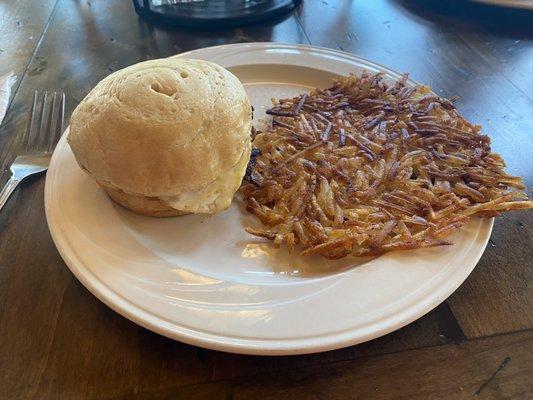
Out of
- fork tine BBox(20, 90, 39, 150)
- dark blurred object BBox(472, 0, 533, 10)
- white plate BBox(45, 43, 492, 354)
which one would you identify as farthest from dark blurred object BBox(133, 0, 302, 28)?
white plate BBox(45, 43, 492, 354)

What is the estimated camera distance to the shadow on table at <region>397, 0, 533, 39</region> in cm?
232

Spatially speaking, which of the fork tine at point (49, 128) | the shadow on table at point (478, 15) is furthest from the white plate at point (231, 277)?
the shadow on table at point (478, 15)

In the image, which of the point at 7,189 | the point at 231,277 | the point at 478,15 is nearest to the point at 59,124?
the point at 7,189

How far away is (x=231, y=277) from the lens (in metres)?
1.11

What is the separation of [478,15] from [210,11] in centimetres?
159

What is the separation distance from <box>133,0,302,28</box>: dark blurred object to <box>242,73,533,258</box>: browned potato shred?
3.16ft

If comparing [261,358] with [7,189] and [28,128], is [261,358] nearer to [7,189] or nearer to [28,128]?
[7,189]

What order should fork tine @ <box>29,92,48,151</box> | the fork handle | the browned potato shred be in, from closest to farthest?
the browned potato shred
the fork handle
fork tine @ <box>29,92,48,151</box>

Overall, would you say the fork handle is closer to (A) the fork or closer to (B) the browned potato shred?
(A) the fork

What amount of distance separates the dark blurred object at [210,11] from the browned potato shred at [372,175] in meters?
0.96

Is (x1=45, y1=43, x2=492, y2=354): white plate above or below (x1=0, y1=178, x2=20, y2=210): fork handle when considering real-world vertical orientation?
above

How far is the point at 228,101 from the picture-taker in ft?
3.94

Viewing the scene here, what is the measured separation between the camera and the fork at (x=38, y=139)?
4.52 feet

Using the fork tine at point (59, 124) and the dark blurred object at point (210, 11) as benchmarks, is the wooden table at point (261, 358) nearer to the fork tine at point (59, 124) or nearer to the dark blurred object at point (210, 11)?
the fork tine at point (59, 124)
